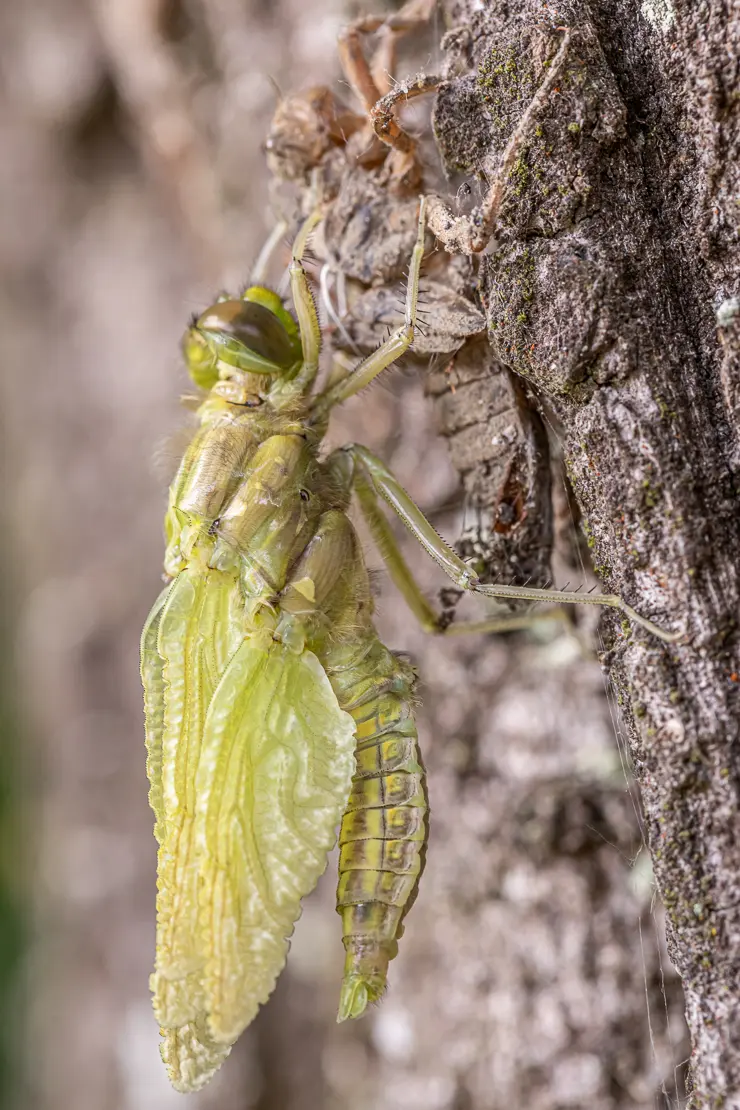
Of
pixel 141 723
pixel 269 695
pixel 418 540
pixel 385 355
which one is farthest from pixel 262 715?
pixel 141 723

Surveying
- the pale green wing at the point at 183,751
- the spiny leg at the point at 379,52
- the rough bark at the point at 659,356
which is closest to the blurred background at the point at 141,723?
the spiny leg at the point at 379,52

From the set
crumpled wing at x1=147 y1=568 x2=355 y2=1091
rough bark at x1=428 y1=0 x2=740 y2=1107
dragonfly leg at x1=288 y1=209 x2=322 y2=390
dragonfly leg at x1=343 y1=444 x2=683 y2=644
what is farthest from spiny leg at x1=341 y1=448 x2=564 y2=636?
rough bark at x1=428 y1=0 x2=740 y2=1107

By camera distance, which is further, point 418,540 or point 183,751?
point 418,540

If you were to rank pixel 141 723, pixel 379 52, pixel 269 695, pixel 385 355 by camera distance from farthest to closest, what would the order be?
pixel 141 723 < pixel 379 52 < pixel 385 355 < pixel 269 695

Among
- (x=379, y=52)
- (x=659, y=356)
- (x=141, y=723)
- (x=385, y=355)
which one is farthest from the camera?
(x=141, y=723)

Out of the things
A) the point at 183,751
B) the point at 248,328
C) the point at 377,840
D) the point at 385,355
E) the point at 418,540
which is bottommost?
the point at 377,840

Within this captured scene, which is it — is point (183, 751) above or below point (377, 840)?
above

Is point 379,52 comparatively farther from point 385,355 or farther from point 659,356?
point 659,356
